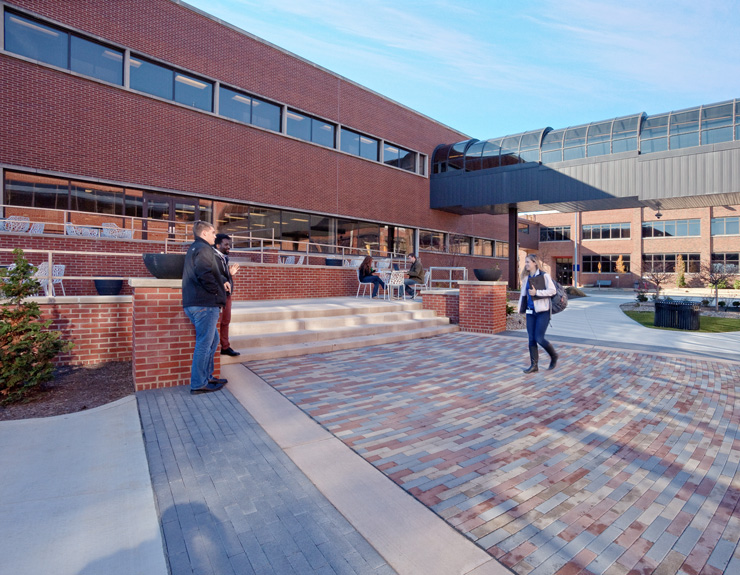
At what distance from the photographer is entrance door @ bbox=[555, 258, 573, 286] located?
1964 inches

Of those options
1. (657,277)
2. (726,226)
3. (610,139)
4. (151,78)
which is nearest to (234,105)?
(151,78)

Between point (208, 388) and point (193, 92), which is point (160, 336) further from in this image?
point (193, 92)

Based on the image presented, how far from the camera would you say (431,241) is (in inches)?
990

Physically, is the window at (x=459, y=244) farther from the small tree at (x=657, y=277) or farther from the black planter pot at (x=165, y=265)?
the black planter pot at (x=165, y=265)

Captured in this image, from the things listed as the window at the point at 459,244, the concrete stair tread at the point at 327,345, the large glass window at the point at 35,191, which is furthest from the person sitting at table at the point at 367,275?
the window at the point at 459,244

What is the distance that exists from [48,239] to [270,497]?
1189 cm

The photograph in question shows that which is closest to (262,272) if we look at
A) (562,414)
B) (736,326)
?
(562,414)

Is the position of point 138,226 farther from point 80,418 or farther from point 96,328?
point 80,418

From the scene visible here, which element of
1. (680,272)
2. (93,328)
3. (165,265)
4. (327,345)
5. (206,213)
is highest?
(206,213)

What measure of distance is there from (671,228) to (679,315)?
3853 cm

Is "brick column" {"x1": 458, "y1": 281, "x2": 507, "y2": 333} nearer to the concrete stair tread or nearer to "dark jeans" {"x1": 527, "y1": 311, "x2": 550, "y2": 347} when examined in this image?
the concrete stair tread

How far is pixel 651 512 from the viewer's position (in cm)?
254

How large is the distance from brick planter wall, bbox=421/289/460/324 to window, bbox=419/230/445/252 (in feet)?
44.9

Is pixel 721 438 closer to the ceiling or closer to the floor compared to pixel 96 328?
closer to the floor
